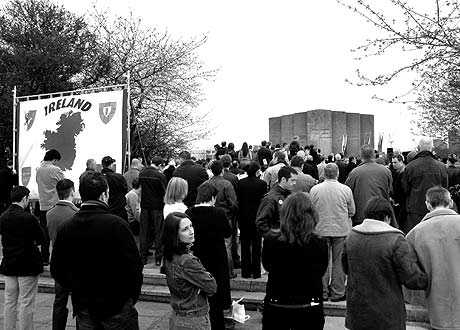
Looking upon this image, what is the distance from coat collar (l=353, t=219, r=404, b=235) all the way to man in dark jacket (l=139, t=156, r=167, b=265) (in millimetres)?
5373

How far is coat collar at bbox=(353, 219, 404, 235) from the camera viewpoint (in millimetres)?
4480

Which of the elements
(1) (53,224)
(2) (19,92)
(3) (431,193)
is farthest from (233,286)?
(2) (19,92)

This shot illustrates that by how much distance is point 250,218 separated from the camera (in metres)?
8.34

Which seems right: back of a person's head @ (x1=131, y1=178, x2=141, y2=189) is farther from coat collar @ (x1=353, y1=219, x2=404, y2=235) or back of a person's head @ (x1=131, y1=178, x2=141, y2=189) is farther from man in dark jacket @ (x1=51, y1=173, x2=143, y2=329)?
coat collar @ (x1=353, y1=219, x2=404, y2=235)

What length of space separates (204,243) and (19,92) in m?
17.1

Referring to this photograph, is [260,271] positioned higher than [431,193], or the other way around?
[431,193]

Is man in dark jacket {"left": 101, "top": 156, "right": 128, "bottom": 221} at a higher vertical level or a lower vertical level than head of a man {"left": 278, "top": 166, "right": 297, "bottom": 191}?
lower

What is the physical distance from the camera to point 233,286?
8.32m

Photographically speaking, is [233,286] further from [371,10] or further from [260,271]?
[371,10]

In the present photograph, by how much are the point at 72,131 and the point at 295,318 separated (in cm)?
1009

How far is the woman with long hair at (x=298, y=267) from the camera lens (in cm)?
442

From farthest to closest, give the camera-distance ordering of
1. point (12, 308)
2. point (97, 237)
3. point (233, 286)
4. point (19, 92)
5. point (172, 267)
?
point (19, 92) < point (233, 286) < point (12, 308) < point (172, 267) < point (97, 237)

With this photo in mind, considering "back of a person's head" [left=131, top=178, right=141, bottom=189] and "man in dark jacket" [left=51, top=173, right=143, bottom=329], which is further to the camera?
"back of a person's head" [left=131, top=178, right=141, bottom=189]

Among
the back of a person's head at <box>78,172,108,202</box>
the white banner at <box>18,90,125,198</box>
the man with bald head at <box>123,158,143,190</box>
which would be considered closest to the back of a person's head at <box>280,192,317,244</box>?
the back of a person's head at <box>78,172,108,202</box>
